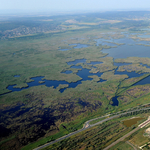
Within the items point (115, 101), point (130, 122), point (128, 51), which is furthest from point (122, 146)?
point (128, 51)

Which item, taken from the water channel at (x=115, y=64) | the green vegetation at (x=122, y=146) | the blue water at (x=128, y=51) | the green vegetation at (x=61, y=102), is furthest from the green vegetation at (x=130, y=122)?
the blue water at (x=128, y=51)

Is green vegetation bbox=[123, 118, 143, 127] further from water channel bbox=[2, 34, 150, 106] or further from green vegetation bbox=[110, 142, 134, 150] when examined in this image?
water channel bbox=[2, 34, 150, 106]

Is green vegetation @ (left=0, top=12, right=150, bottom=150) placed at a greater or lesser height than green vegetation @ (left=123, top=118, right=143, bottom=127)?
greater

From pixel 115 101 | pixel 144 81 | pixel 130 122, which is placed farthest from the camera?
pixel 144 81

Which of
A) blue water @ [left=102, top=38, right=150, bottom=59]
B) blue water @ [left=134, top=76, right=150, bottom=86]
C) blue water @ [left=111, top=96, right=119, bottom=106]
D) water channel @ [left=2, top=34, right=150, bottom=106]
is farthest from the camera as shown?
blue water @ [left=102, top=38, right=150, bottom=59]

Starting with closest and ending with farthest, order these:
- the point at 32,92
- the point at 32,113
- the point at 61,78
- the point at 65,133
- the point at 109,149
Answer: the point at 109,149, the point at 65,133, the point at 32,113, the point at 32,92, the point at 61,78

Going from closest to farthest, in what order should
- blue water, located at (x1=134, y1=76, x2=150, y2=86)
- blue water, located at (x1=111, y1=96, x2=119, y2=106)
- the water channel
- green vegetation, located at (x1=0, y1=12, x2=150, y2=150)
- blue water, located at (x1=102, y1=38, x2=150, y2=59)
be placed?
green vegetation, located at (x1=0, y1=12, x2=150, y2=150) → blue water, located at (x1=111, y1=96, x2=119, y2=106) → blue water, located at (x1=134, y1=76, x2=150, y2=86) → the water channel → blue water, located at (x1=102, y1=38, x2=150, y2=59)

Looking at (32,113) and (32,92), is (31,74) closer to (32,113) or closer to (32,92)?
(32,92)

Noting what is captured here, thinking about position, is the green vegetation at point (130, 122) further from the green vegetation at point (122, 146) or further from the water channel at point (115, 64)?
the water channel at point (115, 64)

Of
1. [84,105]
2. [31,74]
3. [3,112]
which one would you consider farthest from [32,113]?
[31,74]

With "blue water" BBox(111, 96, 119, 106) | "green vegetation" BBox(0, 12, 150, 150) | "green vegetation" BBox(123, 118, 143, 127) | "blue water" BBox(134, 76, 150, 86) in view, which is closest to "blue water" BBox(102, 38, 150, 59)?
"green vegetation" BBox(0, 12, 150, 150)

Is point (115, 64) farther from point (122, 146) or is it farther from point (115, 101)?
point (122, 146)
